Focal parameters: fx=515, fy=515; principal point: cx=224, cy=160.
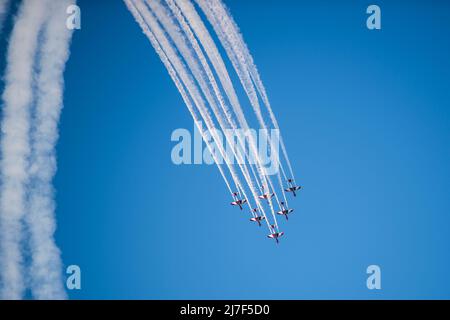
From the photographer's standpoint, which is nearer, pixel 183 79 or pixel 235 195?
pixel 183 79

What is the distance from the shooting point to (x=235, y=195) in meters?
30.3
